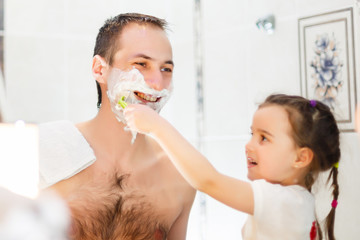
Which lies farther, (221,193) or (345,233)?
(345,233)

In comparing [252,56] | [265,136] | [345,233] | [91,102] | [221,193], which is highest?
[252,56]

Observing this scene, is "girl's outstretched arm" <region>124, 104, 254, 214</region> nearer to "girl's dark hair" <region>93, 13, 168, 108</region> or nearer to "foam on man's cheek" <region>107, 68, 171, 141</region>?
"foam on man's cheek" <region>107, 68, 171, 141</region>

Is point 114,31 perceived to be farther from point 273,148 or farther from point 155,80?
point 273,148

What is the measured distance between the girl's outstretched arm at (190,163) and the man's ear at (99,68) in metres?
0.26

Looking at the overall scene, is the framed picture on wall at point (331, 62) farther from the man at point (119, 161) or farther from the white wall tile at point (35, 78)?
the white wall tile at point (35, 78)

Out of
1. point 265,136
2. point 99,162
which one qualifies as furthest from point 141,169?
point 265,136

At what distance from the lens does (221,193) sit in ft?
2.68

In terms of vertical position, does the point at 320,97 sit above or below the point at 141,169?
above

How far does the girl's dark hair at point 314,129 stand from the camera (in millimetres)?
884

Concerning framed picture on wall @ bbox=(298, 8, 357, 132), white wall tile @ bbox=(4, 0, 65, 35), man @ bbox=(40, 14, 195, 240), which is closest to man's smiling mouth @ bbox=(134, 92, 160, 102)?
man @ bbox=(40, 14, 195, 240)

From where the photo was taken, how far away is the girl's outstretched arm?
78 cm

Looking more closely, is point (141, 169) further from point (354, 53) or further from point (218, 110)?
point (354, 53)

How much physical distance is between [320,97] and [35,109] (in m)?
0.90

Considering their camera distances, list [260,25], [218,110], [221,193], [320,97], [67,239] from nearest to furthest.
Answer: [221,193], [67,239], [320,97], [260,25], [218,110]
